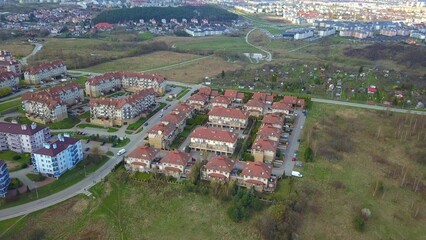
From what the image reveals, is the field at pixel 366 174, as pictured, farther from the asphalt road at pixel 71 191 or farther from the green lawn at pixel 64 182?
the green lawn at pixel 64 182

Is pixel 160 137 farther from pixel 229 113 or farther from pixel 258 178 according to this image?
pixel 258 178

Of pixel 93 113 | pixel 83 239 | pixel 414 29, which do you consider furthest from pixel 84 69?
pixel 414 29

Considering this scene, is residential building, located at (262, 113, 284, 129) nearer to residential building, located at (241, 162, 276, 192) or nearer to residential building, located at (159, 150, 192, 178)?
residential building, located at (241, 162, 276, 192)

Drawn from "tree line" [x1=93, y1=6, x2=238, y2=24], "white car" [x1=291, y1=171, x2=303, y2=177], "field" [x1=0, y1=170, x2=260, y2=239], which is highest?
"tree line" [x1=93, y1=6, x2=238, y2=24]

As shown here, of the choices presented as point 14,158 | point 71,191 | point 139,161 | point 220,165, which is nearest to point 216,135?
point 220,165

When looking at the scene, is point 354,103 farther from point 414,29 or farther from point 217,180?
point 414,29

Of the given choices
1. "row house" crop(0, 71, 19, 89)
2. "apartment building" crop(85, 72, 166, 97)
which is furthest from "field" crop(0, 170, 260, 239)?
"row house" crop(0, 71, 19, 89)
